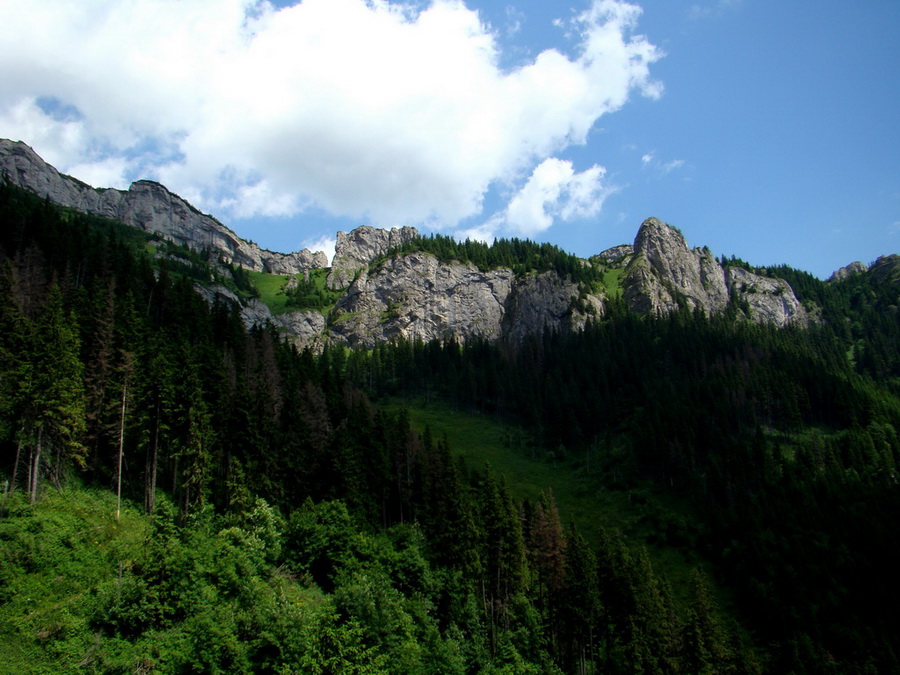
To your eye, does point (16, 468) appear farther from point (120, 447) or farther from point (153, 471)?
point (153, 471)

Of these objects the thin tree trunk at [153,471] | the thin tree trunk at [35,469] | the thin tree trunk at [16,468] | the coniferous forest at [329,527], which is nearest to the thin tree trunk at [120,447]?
the coniferous forest at [329,527]

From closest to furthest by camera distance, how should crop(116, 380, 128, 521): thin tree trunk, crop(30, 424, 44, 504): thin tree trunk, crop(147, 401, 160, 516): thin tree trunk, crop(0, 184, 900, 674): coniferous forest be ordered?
crop(0, 184, 900, 674): coniferous forest
crop(30, 424, 44, 504): thin tree trunk
crop(116, 380, 128, 521): thin tree trunk
crop(147, 401, 160, 516): thin tree trunk

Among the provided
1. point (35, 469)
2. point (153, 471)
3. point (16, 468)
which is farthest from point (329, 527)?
point (16, 468)

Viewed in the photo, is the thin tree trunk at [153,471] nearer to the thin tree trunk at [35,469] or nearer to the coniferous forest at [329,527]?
the coniferous forest at [329,527]

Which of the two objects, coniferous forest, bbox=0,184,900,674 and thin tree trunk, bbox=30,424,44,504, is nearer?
coniferous forest, bbox=0,184,900,674

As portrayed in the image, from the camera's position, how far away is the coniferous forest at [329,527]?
29531 millimetres

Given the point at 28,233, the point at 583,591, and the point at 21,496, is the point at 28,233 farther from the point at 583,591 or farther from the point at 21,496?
the point at 583,591

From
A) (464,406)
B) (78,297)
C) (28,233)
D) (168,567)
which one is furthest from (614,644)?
(28,233)

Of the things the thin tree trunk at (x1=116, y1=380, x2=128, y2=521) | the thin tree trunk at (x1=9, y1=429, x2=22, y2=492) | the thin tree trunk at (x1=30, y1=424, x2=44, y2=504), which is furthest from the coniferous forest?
the thin tree trunk at (x1=30, y1=424, x2=44, y2=504)

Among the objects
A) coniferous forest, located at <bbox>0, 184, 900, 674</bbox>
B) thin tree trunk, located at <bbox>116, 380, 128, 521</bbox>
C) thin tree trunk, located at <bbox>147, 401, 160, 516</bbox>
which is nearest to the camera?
coniferous forest, located at <bbox>0, 184, 900, 674</bbox>

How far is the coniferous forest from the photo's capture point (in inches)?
1163

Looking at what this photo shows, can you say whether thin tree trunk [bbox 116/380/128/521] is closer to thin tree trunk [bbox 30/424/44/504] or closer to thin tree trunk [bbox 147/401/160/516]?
thin tree trunk [bbox 147/401/160/516]

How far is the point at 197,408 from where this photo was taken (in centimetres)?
4734

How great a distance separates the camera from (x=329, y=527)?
4306 centimetres
